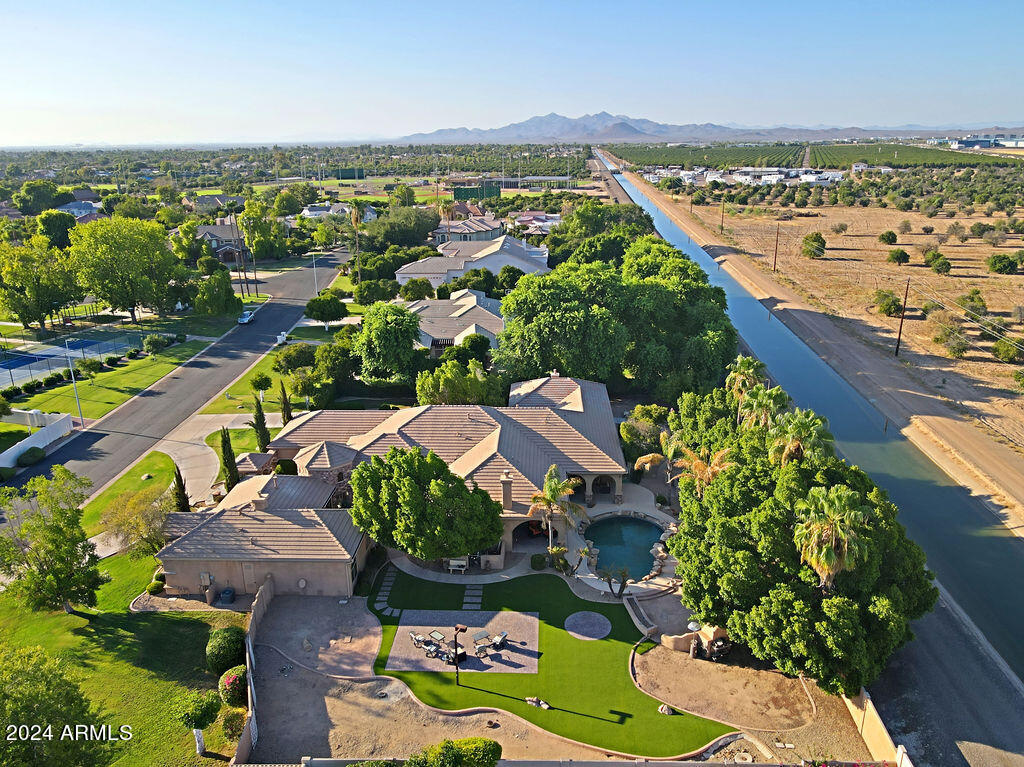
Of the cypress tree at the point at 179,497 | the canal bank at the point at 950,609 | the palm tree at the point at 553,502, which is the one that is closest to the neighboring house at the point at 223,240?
the cypress tree at the point at 179,497

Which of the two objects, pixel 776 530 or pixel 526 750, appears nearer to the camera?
pixel 526 750

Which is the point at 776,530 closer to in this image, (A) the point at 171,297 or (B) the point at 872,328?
(B) the point at 872,328

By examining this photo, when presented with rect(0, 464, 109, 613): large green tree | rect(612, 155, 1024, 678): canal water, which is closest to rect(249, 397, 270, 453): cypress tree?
rect(0, 464, 109, 613): large green tree

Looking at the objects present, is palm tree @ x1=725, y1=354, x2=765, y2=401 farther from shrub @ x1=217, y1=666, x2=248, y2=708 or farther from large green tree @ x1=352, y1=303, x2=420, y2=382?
shrub @ x1=217, y1=666, x2=248, y2=708

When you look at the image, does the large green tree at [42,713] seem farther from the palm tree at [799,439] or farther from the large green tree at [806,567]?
the palm tree at [799,439]

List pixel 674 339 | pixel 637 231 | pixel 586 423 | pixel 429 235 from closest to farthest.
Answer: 1. pixel 586 423
2. pixel 674 339
3. pixel 637 231
4. pixel 429 235

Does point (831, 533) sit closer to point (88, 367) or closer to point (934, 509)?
point (934, 509)

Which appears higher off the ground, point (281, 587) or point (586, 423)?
point (586, 423)

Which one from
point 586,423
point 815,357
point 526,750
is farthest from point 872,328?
point 526,750
